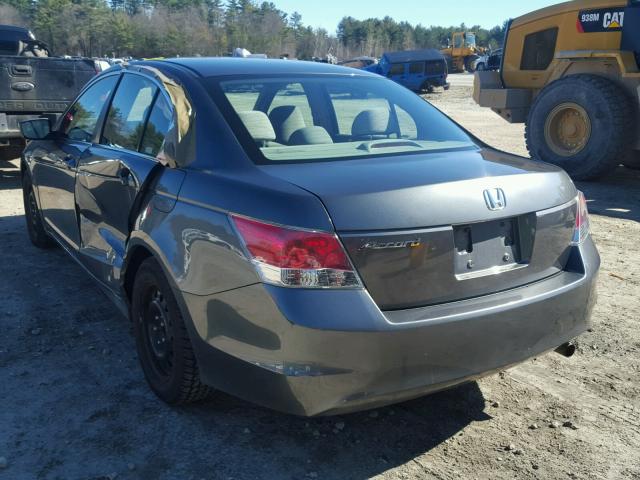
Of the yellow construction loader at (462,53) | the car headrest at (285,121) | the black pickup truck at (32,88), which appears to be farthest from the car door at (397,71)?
the car headrest at (285,121)

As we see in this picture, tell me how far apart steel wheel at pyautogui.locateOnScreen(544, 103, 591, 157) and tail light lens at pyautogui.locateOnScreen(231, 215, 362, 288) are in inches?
296

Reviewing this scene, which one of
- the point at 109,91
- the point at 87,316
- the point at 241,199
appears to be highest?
the point at 109,91

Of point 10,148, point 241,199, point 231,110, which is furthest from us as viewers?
point 10,148

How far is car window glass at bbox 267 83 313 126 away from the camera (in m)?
3.63

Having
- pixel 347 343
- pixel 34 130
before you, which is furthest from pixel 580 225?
pixel 34 130

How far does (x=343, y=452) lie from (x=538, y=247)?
1.21 meters

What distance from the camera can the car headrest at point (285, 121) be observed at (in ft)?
10.9

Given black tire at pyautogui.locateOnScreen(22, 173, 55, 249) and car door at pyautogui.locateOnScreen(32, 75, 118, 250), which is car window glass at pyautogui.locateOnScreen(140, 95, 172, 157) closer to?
car door at pyautogui.locateOnScreen(32, 75, 118, 250)

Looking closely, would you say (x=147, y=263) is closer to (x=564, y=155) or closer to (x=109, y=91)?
(x=109, y=91)

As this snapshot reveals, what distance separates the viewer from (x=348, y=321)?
7.96 feet

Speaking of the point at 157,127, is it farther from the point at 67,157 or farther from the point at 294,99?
the point at 67,157

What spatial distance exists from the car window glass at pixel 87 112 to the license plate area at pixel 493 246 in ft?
8.52

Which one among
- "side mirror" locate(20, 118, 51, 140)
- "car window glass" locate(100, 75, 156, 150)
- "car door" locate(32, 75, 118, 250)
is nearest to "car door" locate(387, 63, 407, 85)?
"car door" locate(32, 75, 118, 250)

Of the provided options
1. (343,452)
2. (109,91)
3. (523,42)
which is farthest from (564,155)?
(343,452)
